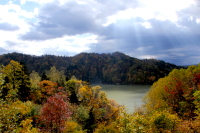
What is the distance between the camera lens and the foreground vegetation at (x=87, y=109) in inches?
443

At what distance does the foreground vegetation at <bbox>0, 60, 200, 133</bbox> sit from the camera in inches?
443

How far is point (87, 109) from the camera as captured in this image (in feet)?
87.3

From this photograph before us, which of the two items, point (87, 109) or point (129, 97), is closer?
point (87, 109)

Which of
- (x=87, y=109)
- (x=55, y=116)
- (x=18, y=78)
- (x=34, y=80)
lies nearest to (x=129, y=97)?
(x=87, y=109)

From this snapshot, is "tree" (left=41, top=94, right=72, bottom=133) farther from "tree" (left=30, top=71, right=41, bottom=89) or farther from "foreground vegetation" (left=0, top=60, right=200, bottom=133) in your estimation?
"tree" (left=30, top=71, right=41, bottom=89)

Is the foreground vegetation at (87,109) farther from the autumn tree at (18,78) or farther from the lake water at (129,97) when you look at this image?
the lake water at (129,97)

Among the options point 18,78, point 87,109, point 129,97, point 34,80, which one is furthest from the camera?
point 129,97

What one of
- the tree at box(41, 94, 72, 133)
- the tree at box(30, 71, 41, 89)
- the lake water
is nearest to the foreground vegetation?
the tree at box(41, 94, 72, 133)

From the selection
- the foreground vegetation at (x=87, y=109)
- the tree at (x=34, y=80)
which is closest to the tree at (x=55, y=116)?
the foreground vegetation at (x=87, y=109)

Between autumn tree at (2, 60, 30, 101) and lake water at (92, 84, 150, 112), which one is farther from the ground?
autumn tree at (2, 60, 30, 101)

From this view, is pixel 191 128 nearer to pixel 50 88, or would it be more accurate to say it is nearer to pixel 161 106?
pixel 161 106

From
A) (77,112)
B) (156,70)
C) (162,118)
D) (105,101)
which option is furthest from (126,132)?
(156,70)

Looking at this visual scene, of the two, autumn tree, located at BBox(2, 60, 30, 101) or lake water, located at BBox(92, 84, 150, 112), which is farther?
lake water, located at BBox(92, 84, 150, 112)

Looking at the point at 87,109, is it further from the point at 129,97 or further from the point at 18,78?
the point at 129,97
